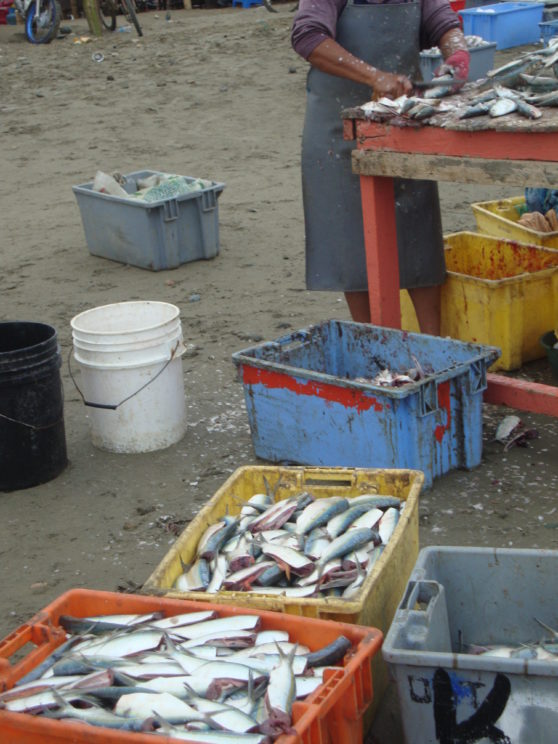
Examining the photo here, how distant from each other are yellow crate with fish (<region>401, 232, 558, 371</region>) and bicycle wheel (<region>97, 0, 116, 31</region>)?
1547 centimetres

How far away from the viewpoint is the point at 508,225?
5949 mm

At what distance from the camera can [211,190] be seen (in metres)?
7.72

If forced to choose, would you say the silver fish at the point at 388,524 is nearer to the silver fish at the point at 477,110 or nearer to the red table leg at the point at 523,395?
the red table leg at the point at 523,395

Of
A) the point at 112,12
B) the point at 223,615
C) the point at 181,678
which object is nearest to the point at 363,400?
the point at 223,615

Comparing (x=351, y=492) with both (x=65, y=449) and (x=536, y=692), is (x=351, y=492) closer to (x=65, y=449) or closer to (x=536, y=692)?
(x=536, y=692)

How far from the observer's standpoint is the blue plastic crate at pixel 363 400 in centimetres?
416

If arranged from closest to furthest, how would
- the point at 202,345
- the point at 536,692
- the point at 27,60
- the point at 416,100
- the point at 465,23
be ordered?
the point at 536,692
the point at 416,100
the point at 202,345
the point at 465,23
the point at 27,60

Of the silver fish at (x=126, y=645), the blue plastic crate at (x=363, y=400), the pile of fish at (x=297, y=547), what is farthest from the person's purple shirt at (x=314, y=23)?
the silver fish at (x=126, y=645)

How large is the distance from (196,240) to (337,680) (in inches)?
232

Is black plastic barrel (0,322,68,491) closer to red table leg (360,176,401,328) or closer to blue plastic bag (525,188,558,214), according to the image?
red table leg (360,176,401,328)

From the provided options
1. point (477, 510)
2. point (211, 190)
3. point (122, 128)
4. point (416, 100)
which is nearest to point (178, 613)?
point (477, 510)

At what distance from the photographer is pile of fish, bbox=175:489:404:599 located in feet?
9.95

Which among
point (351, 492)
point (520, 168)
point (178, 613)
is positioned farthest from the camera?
point (520, 168)

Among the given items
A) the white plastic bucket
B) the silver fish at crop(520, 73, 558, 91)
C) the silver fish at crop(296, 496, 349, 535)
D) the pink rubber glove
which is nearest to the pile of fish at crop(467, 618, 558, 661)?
the silver fish at crop(296, 496, 349, 535)
